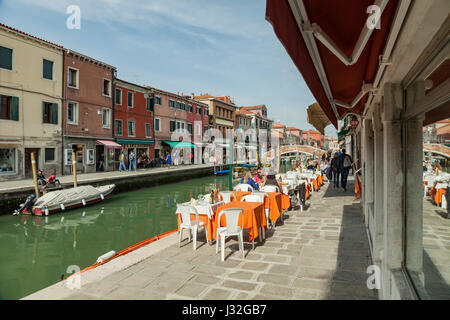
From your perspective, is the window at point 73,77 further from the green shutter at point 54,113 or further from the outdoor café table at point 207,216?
the outdoor café table at point 207,216

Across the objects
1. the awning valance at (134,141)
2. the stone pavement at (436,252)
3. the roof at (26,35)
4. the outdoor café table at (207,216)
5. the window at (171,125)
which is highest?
the roof at (26,35)

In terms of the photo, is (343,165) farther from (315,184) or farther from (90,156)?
(90,156)

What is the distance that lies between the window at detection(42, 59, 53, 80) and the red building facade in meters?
6.26

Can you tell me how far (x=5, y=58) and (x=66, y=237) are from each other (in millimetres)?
13077

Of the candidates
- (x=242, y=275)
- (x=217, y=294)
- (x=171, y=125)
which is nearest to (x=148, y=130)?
(x=171, y=125)

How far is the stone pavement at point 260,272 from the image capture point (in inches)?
137

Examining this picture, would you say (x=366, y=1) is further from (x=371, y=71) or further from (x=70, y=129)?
(x=70, y=129)

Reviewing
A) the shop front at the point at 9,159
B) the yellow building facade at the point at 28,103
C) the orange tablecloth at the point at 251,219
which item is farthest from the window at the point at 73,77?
the orange tablecloth at the point at 251,219

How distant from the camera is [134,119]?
27.6m

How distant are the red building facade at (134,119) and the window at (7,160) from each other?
8768mm

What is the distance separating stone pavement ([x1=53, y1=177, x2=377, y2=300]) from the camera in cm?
349

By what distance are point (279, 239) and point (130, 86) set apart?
24.8 m
